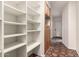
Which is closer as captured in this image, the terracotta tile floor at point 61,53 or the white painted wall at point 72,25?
the terracotta tile floor at point 61,53

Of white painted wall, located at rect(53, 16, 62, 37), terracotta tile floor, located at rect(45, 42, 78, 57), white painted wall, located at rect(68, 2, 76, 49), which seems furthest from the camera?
white painted wall, located at rect(53, 16, 62, 37)

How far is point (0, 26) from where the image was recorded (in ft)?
3.96

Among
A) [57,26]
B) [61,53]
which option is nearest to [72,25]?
[61,53]

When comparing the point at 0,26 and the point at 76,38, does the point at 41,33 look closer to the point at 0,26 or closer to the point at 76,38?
the point at 76,38

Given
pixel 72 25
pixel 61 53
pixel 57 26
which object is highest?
pixel 57 26

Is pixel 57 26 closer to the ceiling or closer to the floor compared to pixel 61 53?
closer to the ceiling

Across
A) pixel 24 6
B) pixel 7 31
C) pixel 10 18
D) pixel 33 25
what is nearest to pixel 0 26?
pixel 7 31

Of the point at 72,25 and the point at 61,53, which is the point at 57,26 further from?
the point at 61,53

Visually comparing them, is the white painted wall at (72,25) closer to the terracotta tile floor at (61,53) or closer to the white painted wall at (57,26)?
the terracotta tile floor at (61,53)

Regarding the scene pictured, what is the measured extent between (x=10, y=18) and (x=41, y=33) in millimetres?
1347

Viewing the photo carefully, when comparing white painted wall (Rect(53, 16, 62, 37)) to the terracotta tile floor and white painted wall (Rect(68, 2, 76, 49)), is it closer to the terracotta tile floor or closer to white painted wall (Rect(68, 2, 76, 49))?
white painted wall (Rect(68, 2, 76, 49))

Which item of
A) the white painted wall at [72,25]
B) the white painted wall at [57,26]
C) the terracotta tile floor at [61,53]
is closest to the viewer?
the terracotta tile floor at [61,53]

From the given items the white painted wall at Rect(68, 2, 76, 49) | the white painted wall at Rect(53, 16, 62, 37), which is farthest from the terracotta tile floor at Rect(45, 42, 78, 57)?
the white painted wall at Rect(53, 16, 62, 37)

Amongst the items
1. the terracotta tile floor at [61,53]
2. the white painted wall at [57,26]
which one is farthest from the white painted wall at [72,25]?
the white painted wall at [57,26]
